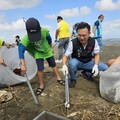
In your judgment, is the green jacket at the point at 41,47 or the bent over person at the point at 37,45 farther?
the green jacket at the point at 41,47

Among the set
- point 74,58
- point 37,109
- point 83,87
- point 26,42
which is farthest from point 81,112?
point 26,42

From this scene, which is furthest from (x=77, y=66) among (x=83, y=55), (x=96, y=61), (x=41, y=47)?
(x=41, y=47)

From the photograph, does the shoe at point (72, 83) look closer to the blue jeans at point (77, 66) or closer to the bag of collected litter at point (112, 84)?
the blue jeans at point (77, 66)

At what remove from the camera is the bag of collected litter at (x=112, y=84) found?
316 centimetres

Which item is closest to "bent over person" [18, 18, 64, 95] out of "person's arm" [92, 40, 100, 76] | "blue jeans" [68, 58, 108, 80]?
"blue jeans" [68, 58, 108, 80]

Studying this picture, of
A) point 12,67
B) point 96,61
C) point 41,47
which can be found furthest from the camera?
point 12,67

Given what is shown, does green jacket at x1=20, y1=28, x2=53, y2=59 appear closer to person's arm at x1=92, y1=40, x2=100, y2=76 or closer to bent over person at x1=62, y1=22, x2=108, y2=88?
bent over person at x1=62, y1=22, x2=108, y2=88

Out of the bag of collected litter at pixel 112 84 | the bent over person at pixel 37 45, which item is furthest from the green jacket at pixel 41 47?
the bag of collected litter at pixel 112 84

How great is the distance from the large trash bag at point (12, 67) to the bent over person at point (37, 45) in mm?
547

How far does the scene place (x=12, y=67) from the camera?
5062 mm

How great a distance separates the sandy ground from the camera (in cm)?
304

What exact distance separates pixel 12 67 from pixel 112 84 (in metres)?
2.56

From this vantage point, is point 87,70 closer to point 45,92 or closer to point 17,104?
point 45,92

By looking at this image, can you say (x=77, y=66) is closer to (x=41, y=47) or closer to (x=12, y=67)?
(x=41, y=47)
